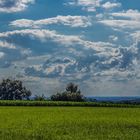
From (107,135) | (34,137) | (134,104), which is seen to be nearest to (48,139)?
(34,137)

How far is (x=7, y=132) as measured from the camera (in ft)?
101

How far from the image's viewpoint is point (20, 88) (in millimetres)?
165500

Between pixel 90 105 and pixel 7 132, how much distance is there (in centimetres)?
7865

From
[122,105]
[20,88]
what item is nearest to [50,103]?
[122,105]

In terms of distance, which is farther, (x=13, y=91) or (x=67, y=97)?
(x=13, y=91)

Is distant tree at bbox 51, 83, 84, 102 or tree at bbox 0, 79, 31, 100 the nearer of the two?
distant tree at bbox 51, 83, 84, 102

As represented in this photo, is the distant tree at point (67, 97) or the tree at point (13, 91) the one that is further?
the tree at point (13, 91)

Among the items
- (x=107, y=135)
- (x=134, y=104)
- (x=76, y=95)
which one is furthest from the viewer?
(x=76, y=95)

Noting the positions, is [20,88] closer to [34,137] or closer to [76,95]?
[76,95]

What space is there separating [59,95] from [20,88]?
26.4 meters

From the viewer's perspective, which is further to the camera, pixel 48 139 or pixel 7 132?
pixel 7 132

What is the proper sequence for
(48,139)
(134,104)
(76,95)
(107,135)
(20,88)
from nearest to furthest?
(48,139) → (107,135) → (134,104) → (76,95) → (20,88)

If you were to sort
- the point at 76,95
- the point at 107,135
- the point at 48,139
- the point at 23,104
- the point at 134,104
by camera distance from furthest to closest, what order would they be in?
1. the point at 76,95
2. the point at 134,104
3. the point at 23,104
4. the point at 107,135
5. the point at 48,139

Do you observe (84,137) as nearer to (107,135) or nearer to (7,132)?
(107,135)
